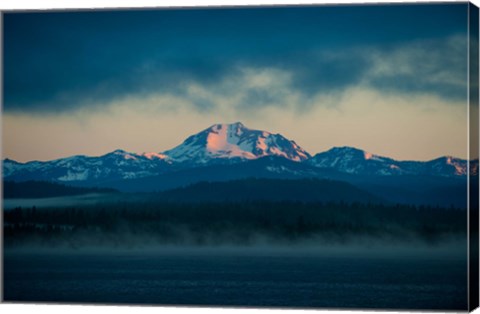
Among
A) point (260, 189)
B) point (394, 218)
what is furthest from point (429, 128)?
point (260, 189)

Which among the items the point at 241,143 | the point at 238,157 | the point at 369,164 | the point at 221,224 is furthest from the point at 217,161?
the point at 369,164

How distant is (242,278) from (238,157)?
168 cm

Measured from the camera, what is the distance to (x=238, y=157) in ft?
58.0

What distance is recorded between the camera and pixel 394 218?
669 inches

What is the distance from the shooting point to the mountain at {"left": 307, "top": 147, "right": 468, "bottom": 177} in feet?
54.5

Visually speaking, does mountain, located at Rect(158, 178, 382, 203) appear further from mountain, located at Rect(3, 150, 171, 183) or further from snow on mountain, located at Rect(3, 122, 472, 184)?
mountain, located at Rect(3, 150, 171, 183)

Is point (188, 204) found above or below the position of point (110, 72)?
below

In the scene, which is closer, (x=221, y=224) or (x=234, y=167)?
(x=221, y=224)

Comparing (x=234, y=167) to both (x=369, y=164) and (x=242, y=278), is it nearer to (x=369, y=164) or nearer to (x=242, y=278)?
(x=242, y=278)

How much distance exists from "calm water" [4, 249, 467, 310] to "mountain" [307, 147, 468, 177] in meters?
1.06

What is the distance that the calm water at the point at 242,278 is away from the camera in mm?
16609

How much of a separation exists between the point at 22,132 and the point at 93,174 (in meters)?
1.08

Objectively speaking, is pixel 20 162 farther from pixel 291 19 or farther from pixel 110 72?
pixel 291 19

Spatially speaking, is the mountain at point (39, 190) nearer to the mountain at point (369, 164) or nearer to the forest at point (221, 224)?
the forest at point (221, 224)
